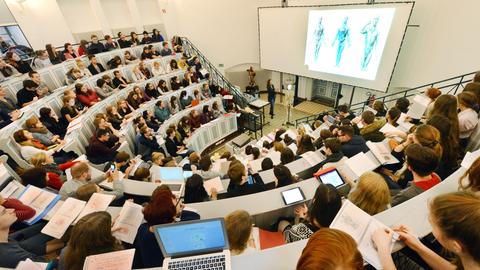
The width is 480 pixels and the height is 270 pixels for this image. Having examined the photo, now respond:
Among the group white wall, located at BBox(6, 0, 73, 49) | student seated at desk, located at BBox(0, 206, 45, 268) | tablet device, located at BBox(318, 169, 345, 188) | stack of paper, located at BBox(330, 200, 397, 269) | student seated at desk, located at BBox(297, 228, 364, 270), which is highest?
white wall, located at BBox(6, 0, 73, 49)

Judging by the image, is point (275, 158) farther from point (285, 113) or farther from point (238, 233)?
point (285, 113)

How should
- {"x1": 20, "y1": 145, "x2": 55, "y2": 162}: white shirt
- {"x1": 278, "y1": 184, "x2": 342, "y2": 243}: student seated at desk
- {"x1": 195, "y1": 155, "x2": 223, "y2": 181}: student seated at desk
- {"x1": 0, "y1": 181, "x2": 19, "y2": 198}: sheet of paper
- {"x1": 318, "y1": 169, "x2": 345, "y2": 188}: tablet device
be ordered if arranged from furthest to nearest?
{"x1": 195, "y1": 155, "x2": 223, "y2": 181}: student seated at desk < {"x1": 20, "y1": 145, "x2": 55, "y2": 162}: white shirt < {"x1": 318, "y1": 169, "x2": 345, "y2": 188}: tablet device < {"x1": 0, "y1": 181, "x2": 19, "y2": 198}: sheet of paper < {"x1": 278, "y1": 184, "x2": 342, "y2": 243}: student seated at desk

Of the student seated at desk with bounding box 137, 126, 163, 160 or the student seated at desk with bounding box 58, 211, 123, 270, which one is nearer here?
the student seated at desk with bounding box 58, 211, 123, 270

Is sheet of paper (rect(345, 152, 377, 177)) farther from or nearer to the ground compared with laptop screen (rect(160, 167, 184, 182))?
farther from the ground

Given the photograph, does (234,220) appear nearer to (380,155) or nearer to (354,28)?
(380,155)

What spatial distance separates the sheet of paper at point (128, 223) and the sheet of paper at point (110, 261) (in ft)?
1.50

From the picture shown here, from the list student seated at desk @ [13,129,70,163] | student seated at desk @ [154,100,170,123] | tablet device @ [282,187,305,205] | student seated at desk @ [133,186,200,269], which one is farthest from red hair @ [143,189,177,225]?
student seated at desk @ [154,100,170,123]

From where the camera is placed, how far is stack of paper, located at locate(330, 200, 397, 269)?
1.30 metres

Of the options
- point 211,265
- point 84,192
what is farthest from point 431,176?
point 84,192

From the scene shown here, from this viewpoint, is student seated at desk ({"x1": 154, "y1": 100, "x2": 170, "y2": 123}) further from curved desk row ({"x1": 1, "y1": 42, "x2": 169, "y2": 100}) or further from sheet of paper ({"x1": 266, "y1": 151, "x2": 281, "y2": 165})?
sheet of paper ({"x1": 266, "y1": 151, "x2": 281, "y2": 165})

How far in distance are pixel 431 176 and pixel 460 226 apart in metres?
1.09

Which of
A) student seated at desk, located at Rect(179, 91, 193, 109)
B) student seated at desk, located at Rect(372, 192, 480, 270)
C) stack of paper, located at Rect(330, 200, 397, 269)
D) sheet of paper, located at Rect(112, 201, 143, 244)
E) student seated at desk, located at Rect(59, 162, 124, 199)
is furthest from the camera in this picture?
student seated at desk, located at Rect(179, 91, 193, 109)

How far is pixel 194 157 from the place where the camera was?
4703 mm

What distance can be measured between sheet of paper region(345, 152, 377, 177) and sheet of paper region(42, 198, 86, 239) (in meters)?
2.84
